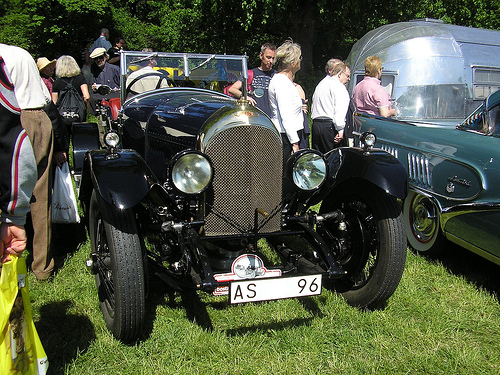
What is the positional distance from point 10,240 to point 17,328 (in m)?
0.33

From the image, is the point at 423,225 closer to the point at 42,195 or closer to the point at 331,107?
the point at 331,107

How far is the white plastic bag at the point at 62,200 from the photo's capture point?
12.5 ft

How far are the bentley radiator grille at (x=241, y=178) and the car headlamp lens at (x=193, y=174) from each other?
5.2 inches

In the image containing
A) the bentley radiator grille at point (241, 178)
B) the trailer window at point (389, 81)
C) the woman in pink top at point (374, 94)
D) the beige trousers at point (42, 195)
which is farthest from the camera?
the trailer window at point (389, 81)

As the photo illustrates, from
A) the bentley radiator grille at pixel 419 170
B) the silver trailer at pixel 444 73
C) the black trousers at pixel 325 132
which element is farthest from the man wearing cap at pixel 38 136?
the silver trailer at pixel 444 73

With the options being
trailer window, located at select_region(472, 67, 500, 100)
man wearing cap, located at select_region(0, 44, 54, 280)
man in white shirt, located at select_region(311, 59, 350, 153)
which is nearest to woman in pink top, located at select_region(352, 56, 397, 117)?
man in white shirt, located at select_region(311, 59, 350, 153)

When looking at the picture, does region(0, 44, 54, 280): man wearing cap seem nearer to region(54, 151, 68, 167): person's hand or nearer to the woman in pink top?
region(54, 151, 68, 167): person's hand

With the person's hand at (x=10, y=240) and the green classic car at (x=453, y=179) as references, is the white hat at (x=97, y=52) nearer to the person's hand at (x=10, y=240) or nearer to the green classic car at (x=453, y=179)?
the green classic car at (x=453, y=179)

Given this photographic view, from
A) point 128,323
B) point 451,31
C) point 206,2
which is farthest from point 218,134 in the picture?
point 206,2

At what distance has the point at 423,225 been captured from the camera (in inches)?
159

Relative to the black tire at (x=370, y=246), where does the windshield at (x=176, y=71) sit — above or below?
above

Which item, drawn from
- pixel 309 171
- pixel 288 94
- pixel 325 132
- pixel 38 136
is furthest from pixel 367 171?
pixel 38 136

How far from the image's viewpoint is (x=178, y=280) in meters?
2.63

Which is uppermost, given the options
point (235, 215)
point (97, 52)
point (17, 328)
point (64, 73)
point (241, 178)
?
point (97, 52)
